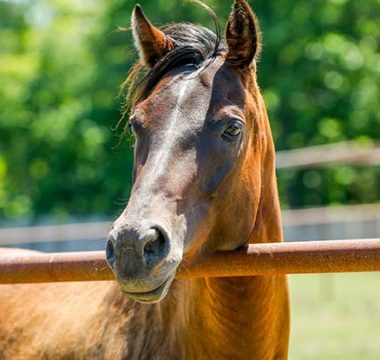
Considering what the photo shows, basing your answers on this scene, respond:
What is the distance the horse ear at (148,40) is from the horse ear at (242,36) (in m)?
0.29

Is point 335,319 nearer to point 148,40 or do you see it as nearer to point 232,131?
point 148,40

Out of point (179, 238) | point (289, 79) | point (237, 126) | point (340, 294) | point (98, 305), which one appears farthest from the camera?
point (289, 79)

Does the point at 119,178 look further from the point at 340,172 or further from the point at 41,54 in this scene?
the point at 41,54

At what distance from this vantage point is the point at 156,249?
3.64 metres

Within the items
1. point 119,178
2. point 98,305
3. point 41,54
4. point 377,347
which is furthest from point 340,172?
point 98,305

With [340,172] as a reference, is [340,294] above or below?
above

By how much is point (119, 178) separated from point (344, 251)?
31643mm

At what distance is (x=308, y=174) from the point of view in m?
36.0

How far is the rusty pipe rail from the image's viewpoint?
3.91m

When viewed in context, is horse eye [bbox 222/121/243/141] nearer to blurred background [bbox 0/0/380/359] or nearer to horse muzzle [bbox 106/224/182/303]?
horse muzzle [bbox 106/224/182/303]

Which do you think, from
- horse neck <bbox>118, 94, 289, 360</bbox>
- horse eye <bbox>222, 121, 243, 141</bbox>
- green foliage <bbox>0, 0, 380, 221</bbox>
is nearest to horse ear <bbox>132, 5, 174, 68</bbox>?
horse eye <bbox>222, 121, 243, 141</bbox>

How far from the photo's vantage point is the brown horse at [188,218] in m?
3.77

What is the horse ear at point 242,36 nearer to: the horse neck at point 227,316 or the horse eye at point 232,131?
the horse eye at point 232,131

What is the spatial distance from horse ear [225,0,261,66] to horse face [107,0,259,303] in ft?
0.20
